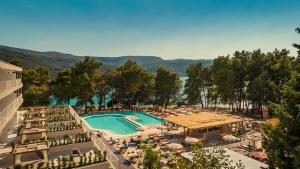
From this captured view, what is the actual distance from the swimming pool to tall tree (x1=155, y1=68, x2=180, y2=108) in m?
8.99

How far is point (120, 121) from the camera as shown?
119 ft

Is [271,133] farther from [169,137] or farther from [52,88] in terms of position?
[52,88]

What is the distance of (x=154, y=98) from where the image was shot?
5134 centimetres

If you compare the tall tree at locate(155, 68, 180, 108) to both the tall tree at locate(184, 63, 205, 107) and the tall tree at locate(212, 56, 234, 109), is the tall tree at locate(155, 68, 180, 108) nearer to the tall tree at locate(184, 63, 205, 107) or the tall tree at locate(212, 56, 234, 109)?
the tall tree at locate(184, 63, 205, 107)

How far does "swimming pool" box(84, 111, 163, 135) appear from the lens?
32.0 metres

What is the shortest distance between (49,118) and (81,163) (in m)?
12.2

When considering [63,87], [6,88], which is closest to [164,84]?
[63,87]

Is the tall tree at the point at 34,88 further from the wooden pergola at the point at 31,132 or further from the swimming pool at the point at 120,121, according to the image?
the wooden pergola at the point at 31,132

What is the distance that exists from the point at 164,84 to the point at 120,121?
51.8 ft

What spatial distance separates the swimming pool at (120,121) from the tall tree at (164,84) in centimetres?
899

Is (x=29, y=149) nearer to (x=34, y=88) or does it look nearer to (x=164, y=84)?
(x=34, y=88)

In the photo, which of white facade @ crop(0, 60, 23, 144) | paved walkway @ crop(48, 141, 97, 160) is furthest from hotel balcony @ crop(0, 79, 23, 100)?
paved walkway @ crop(48, 141, 97, 160)

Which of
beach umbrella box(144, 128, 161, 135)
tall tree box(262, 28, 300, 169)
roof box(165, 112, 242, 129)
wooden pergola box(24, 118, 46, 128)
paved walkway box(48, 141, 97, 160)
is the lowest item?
beach umbrella box(144, 128, 161, 135)

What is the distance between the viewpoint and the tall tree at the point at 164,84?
4822 cm
